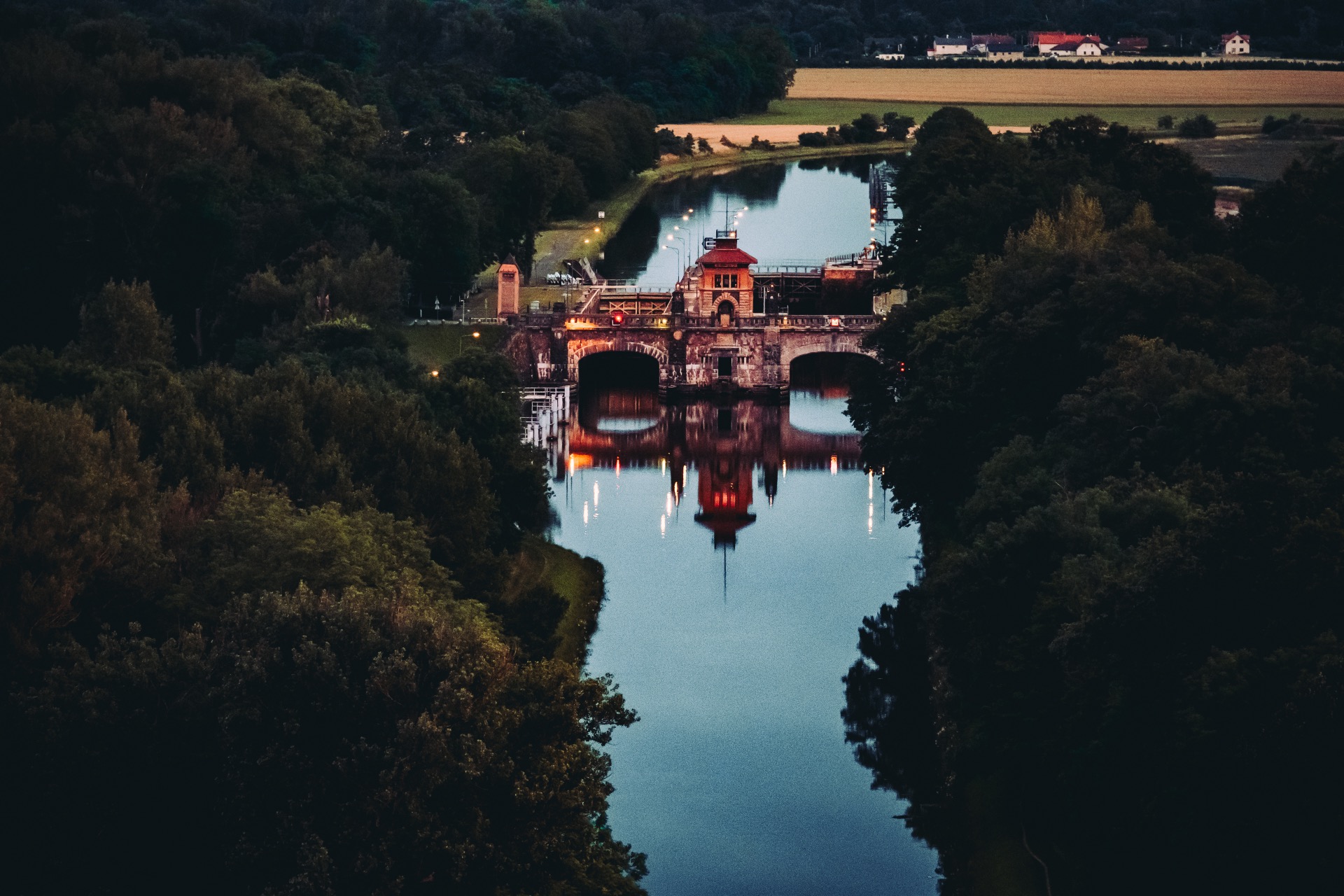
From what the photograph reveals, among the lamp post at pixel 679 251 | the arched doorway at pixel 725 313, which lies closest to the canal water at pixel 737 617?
the arched doorway at pixel 725 313

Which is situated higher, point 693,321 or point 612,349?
point 693,321

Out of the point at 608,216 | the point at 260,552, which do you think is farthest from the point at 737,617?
the point at 608,216

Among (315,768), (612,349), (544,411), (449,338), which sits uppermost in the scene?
(449,338)

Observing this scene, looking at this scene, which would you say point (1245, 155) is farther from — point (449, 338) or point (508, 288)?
point (449, 338)

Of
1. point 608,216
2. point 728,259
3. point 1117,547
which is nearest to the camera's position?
point 1117,547

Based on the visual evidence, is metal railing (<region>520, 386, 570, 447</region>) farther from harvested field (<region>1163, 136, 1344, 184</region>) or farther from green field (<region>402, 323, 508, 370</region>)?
harvested field (<region>1163, 136, 1344, 184</region>)

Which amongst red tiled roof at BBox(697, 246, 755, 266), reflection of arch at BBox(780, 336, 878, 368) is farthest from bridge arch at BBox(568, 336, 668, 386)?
red tiled roof at BBox(697, 246, 755, 266)
